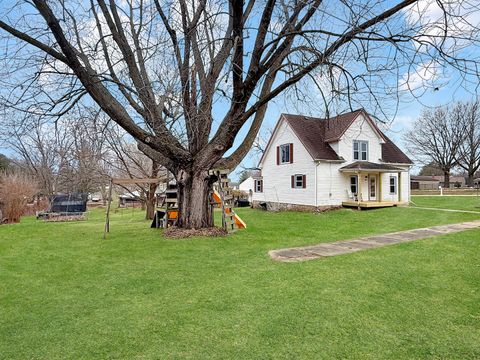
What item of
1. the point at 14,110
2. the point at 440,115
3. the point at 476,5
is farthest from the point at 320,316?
the point at 440,115

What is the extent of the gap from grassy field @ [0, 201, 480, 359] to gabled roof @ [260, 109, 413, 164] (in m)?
13.4

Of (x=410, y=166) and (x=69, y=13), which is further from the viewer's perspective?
(x=410, y=166)

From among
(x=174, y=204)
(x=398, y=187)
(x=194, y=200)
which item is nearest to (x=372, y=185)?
(x=398, y=187)

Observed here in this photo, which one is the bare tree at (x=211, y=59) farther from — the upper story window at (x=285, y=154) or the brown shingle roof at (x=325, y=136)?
the upper story window at (x=285, y=154)

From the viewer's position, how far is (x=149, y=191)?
57.8ft

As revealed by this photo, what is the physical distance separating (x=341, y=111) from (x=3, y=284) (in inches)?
278

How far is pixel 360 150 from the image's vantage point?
68.8 feet

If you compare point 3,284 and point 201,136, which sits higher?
point 201,136

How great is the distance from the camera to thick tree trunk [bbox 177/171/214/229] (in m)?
9.98

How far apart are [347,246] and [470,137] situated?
43.5 m

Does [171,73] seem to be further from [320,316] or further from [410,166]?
[410,166]

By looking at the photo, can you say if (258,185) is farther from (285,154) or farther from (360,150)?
(360,150)

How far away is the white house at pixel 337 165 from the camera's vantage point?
774 inches

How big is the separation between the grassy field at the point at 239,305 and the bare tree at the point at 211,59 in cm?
315
